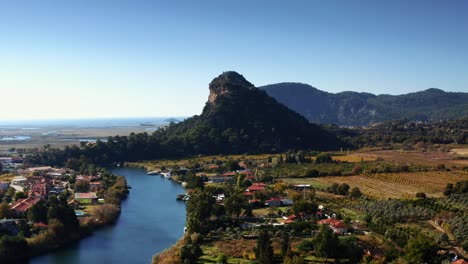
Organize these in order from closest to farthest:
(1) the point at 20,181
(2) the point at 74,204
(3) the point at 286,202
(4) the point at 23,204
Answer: (4) the point at 23,204, (2) the point at 74,204, (3) the point at 286,202, (1) the point at 20,181

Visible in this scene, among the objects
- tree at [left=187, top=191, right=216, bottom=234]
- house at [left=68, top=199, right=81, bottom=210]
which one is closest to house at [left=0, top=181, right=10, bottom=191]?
house at [left=68, top=199, right=81, bottom=210]

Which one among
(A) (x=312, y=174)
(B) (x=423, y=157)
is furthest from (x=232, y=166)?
(B) (x=423, y=157)

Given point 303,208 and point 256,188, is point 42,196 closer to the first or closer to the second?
point 256,188

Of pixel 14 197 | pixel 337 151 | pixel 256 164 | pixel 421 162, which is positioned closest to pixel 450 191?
pixel 421 162

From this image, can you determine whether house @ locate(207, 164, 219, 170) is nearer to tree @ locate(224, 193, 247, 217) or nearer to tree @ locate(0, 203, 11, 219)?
tree @ locate(224, 193, 247, 217)

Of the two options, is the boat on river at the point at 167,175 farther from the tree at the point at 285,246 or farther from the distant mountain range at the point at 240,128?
the tree at the point at 285,246

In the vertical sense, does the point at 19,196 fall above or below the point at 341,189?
below

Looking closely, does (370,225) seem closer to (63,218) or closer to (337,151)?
(63,218)
